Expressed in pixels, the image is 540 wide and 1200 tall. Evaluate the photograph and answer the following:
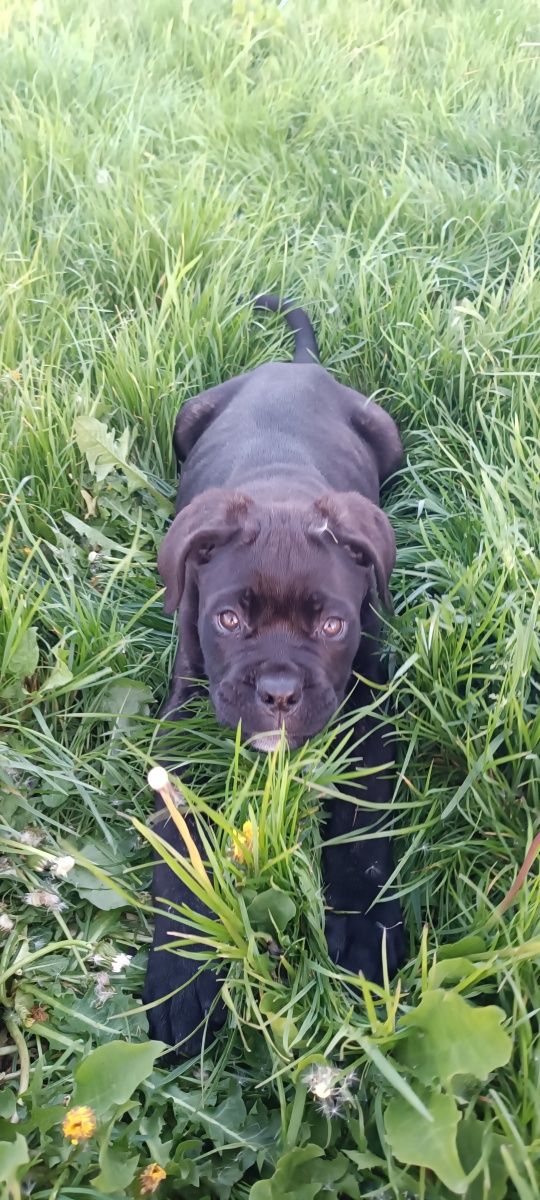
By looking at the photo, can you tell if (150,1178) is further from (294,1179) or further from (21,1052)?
(21,1052)

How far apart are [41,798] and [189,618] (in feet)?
2.23

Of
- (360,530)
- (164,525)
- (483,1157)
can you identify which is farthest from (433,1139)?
(164,525)

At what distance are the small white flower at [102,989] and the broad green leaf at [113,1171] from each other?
0.47 metres

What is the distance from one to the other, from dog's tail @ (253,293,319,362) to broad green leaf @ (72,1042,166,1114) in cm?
272

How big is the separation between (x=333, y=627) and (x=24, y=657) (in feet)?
3.02

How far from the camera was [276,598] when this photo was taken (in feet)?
7.45

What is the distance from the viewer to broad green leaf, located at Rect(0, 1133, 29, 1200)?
57.1 inches

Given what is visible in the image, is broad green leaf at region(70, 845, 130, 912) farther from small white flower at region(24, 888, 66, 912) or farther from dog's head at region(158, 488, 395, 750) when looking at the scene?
dog's head at region(158, 488, 395, 750)

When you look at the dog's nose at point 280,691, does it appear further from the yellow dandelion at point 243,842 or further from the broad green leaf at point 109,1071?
the broad green leaf at point 109,1071

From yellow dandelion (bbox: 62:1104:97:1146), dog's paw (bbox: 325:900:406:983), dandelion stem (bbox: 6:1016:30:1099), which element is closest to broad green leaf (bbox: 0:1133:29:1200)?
yellow dandelion (bbox: 62:1104:97:1146)

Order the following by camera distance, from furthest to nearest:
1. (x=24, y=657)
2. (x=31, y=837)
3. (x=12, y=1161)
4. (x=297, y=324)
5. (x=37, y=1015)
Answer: (x=297, y=324) → (x=24, y=657) → (x=31, y=837) → (x=37, y=1015) → (x=12, y=1161)

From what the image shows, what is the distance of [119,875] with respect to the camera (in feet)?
7.74

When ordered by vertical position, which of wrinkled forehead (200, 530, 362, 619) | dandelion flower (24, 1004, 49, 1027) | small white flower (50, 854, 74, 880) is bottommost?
dandelion flower (24, 1004, 49, 1027)

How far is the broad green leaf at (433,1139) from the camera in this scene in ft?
4.83
